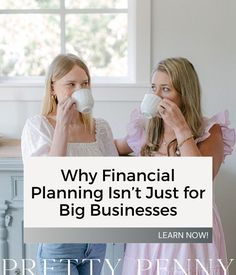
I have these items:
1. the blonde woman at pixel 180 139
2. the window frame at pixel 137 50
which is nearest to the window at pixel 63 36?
the window frame at pixel 137 50

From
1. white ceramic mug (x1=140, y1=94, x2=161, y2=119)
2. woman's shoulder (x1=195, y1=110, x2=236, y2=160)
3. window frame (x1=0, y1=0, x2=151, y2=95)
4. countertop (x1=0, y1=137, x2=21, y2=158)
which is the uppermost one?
window frame (x1=0, y1=0, x2=151, y2=95)

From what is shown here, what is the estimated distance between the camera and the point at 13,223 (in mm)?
1460

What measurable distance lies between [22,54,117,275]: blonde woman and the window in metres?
0.81

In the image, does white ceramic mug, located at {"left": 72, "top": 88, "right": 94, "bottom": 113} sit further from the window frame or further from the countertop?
the window frame

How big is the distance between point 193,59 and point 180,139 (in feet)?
2.69

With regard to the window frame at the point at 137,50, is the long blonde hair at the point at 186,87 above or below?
below

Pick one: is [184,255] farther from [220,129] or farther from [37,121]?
[37,121]

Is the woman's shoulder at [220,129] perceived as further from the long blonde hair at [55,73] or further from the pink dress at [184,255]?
the long blonde hair at [55,73]

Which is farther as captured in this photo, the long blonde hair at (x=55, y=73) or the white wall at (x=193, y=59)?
the white wall at (x=193, y=59)

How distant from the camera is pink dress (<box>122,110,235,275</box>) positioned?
1.11m

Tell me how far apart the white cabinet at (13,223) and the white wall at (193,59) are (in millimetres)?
445

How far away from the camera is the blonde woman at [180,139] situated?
1057 mm

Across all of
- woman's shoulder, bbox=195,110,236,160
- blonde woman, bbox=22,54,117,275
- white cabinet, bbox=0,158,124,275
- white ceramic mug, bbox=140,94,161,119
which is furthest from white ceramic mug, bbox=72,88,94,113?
white cabinet, bbox=0,158,124,275

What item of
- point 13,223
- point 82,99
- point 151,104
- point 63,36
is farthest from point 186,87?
point 63,36
